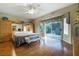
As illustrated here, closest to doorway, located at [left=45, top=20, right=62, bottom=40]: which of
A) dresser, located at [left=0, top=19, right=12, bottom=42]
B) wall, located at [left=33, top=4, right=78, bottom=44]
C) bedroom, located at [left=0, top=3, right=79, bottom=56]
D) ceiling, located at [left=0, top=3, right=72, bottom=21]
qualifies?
Answer: bedroom, located at [left=0, top=3, right=79, bottom=56]

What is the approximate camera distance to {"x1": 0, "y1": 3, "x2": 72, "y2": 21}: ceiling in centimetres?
187

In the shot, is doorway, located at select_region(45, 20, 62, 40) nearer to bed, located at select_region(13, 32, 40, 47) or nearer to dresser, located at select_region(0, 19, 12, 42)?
bed, located at select_region(13, 32, 40, 47)

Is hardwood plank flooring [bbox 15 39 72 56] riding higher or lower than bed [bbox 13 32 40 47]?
lower

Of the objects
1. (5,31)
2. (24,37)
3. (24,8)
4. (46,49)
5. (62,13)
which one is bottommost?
(46,49)

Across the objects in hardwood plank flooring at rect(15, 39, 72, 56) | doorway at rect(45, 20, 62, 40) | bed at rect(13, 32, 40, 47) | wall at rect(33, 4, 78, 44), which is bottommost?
hardwood plank flooring at rect(15, 39, 72, 56)

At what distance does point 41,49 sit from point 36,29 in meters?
0.41

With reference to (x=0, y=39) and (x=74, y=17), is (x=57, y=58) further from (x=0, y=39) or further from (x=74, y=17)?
(x=0, y=39)

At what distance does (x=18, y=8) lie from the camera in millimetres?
1897

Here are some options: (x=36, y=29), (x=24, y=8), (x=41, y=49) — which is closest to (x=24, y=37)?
(x=36, y=29)

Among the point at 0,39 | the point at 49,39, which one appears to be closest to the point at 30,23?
the point at 49,39

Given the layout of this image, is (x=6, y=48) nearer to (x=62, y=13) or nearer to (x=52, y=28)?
(x=52, y=28)

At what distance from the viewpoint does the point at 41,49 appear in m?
1.96

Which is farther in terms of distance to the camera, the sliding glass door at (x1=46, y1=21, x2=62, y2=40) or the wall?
the sliding glass door at (x1=46, y1=21, x2=62, y2=40)

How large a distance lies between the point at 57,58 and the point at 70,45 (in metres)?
0.34
